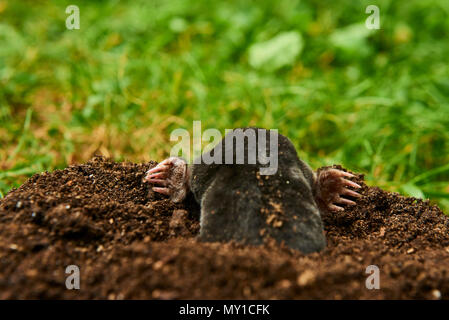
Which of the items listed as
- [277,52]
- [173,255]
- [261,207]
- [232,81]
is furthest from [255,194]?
[277,52]

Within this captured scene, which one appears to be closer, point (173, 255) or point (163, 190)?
point (173, 255)

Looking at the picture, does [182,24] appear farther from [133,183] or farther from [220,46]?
[133,183]

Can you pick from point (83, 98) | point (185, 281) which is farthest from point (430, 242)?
point (83, 98)

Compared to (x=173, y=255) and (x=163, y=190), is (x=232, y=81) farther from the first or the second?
(x=173, y=255)

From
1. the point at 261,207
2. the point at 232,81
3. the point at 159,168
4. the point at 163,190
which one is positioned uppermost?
the point at 232,81

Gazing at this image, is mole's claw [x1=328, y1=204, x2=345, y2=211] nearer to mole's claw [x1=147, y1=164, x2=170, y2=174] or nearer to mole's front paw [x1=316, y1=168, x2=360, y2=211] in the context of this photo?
mole's front paw [x1=316, y1=168, x2=360, y2=211]

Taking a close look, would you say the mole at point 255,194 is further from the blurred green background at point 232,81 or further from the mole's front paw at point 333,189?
the blurred green background at point 232,81
